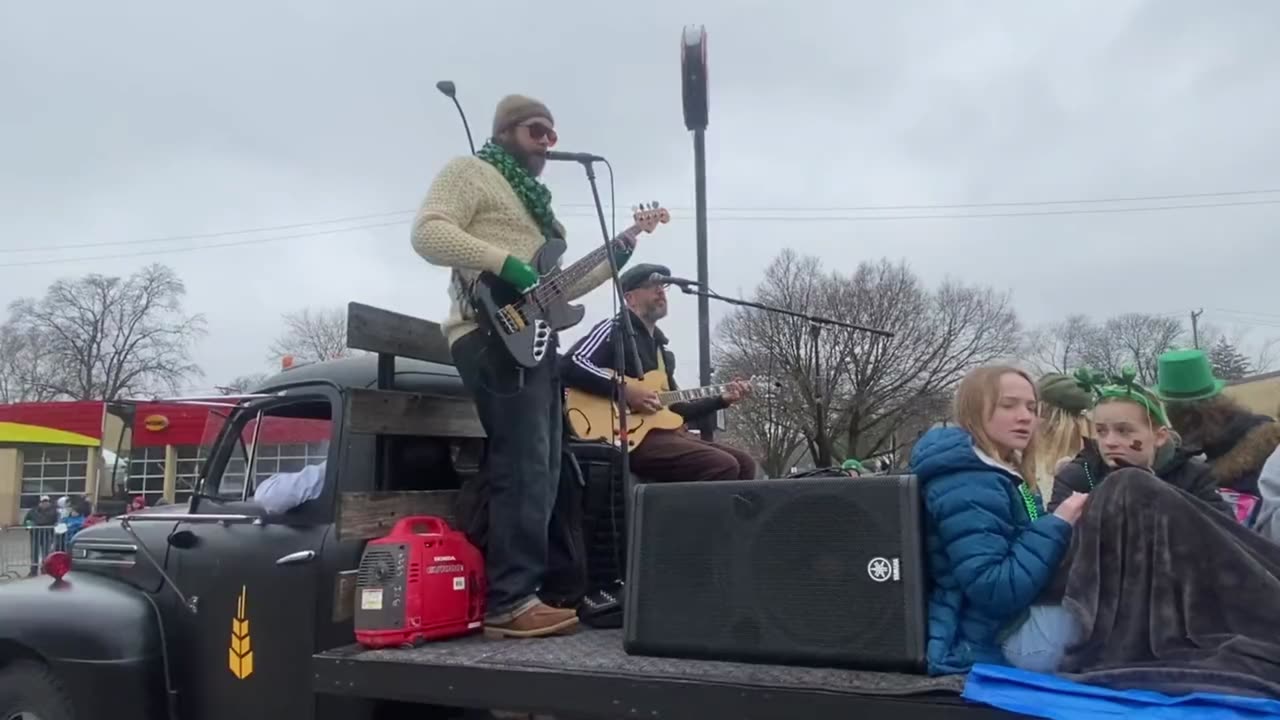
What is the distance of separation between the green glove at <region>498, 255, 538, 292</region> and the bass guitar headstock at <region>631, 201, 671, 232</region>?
731 millimetres

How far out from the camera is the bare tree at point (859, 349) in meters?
31.2

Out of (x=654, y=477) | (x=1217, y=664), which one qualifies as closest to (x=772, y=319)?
(x=654, y=477)

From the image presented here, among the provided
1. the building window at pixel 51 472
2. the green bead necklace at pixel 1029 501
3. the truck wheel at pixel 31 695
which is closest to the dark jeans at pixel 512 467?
the green bead necklace at pixel 1029 501

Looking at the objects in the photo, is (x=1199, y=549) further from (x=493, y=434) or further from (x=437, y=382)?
(x=437, y=382)

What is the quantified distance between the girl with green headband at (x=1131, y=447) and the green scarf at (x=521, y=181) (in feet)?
6.49

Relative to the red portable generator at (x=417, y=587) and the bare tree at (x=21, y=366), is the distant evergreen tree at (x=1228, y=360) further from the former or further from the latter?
the bare tree at (x=21, y=366)

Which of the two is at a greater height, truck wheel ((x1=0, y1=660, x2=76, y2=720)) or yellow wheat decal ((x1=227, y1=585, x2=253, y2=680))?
yellow wheat decal ((x1=227, y1=585, x2=253, y2=680))

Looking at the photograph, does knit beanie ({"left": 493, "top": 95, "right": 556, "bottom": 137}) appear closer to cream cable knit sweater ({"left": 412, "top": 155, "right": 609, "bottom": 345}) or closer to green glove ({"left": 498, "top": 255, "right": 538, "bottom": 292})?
cream cable knit sweater ({"left": 412, "top": 155, "right": 609, "bottom": 345})

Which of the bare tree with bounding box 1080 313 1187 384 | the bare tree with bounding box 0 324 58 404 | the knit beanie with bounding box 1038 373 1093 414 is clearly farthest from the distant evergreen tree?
the bare tree with bounding box 0 324 58 404

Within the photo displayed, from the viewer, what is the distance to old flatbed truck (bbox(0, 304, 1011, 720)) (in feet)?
9.40

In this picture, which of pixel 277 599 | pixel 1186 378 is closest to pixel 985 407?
pixel 1186 378

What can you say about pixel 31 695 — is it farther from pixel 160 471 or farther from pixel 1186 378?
pixel 1186 378

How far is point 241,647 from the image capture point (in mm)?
3375

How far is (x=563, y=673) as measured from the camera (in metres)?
2.53
